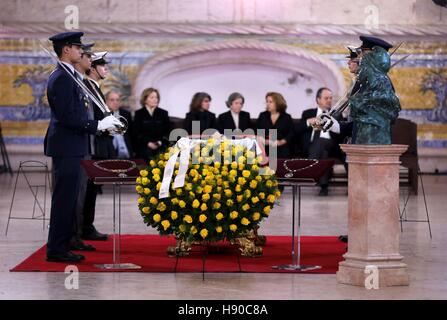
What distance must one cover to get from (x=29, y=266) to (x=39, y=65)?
414 inches

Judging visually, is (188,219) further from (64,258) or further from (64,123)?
(64,123)

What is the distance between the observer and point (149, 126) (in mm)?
15125

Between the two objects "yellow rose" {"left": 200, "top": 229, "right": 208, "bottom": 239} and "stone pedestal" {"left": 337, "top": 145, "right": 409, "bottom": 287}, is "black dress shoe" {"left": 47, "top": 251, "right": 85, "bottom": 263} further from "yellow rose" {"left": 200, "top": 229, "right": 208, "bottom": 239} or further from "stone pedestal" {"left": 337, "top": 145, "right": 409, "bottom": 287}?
"stone pedestal" {"left": 337, "top": 145, "right": 409, "bottom": 287}

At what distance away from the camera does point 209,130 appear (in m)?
14.6

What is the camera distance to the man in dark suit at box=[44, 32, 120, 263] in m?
8.58

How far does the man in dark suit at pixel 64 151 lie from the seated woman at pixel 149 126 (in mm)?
6324

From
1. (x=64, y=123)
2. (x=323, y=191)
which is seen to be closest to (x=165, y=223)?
(x=64, y=123)

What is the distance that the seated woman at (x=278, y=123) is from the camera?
14.9 metres

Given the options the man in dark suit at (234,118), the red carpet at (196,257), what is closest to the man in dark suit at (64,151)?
the red carpet at (196,257)

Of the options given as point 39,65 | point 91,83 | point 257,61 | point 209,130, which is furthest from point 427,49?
point 91,83

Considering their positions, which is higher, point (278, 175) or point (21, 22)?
point (21, 22)

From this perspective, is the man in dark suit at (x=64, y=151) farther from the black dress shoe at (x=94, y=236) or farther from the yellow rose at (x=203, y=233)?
the black dress shoe at (x=94, y=236)

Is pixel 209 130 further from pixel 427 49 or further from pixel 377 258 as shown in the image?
pixel 377 258

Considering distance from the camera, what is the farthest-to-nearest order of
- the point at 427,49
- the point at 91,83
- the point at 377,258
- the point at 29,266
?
the point at 427,49, the point at 91,83, the point at 29,266, the point at 377,258
